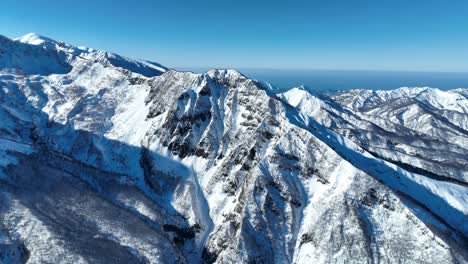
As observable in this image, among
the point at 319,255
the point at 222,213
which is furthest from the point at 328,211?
the point at 222,213

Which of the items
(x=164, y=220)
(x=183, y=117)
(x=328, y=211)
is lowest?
(x=164, y=220)

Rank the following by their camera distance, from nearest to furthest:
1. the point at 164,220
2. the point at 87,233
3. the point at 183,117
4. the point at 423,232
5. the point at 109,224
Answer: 1. the point at 423,232
2. the point at 87,233
3. the point at 109,224
4. the point at 164,220
5. the point at 183,117

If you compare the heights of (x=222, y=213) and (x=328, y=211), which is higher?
(x=328, y=211)

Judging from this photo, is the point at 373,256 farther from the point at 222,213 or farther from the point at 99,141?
the point at 99,141

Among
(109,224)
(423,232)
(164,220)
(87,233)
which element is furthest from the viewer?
(164,220)

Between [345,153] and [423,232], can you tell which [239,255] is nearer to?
[423,232]

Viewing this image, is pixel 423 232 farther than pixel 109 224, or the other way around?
pixel 109 224
